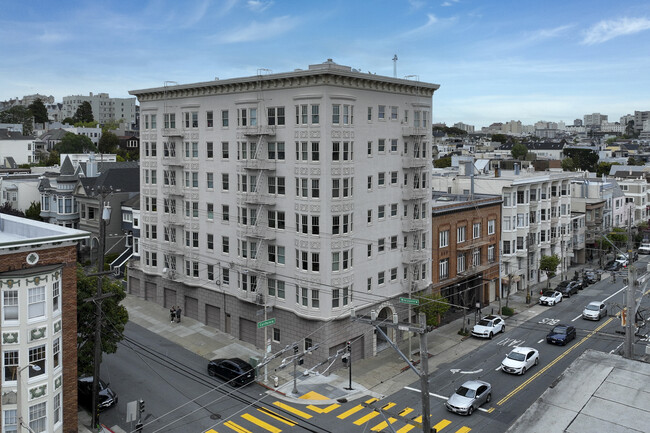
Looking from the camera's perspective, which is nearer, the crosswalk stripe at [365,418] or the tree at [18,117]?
the crosswalk stripe at [365,418]

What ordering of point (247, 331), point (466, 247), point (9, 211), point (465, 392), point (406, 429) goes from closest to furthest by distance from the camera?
point (406, 429)
point (465, 392)
point (247, 331)
point (466, 247)
point (9, 211)

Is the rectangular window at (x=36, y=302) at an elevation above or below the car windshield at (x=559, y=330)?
above

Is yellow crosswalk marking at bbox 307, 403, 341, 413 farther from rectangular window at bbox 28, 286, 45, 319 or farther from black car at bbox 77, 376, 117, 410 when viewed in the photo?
rectangular window at bbox 28, 286, 45, 319

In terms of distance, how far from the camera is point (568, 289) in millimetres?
66062

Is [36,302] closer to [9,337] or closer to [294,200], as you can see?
[9,337]

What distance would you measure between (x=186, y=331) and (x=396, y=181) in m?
22.4

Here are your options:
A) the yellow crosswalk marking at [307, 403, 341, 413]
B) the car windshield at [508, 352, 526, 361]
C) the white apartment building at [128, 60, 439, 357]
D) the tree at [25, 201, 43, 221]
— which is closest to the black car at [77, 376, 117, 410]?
the yellow crosswalk marking at [307, 403, 341, 413]

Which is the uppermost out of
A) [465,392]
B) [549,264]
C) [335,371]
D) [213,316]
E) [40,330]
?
[40,330]

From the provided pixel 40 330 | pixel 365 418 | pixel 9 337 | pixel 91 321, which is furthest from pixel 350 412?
pixel 9 337

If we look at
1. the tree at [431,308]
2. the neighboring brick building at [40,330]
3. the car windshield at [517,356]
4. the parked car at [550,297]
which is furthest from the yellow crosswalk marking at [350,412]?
the parked car at [550,297]

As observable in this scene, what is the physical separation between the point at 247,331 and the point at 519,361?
2162cm

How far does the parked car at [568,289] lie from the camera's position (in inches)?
2591

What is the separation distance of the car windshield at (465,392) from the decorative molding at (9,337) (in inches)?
1015

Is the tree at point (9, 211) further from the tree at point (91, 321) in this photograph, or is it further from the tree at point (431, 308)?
the tree at point (431, 308)
